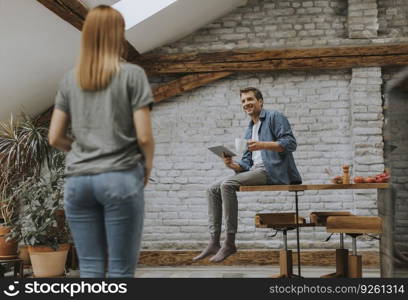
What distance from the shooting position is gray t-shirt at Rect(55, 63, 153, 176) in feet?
5.65

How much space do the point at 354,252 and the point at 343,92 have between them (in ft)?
8.46

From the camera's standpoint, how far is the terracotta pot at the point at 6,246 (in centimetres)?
473

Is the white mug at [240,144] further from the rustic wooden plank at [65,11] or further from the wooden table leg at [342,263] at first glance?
the rustic wooden plank at [65,11]

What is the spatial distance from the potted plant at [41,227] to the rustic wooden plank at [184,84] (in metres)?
1.66

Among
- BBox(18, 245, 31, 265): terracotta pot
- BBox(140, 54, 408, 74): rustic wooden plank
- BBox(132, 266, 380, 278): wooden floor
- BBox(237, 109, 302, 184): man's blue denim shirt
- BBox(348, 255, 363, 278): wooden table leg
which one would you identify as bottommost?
BBox(132, 266, 380, 278): wooden floor

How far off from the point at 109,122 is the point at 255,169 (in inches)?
83.4

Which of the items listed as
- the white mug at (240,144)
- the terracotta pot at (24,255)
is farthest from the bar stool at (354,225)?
the terracotta pot at (24,255)

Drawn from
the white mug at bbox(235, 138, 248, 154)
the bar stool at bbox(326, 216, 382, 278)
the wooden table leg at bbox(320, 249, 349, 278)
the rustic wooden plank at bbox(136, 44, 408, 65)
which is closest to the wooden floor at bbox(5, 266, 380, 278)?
the wooden table leg at bbox(320, 249, 349, 278)

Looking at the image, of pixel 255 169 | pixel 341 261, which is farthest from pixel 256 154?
pixel 341 261

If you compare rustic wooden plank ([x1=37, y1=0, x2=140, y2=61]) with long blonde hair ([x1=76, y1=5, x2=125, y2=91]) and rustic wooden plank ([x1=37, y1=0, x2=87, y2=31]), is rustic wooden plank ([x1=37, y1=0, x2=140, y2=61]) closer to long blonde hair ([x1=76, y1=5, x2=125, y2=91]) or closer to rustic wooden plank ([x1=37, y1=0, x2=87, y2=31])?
rustic wooden plank ([x1=37, y1=0, x2=87, y2=31])

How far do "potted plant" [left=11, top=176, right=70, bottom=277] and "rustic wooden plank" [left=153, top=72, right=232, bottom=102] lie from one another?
1.66m

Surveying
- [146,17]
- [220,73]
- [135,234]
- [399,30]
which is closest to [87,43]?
[135,234]

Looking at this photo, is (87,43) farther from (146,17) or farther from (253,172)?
(146,17)

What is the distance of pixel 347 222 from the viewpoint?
343cm
